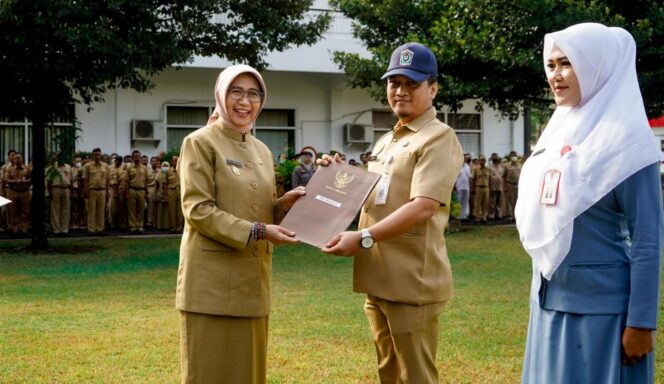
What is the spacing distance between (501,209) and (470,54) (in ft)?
28.0

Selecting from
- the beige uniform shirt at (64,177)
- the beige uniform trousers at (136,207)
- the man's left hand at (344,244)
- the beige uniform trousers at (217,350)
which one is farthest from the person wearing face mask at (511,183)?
the beige uniform trousers at (217,350)

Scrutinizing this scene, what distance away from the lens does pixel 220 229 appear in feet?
12.7

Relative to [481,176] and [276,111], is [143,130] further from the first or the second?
[481,176]

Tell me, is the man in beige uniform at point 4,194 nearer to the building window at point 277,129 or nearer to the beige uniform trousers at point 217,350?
the building window at point 277,129

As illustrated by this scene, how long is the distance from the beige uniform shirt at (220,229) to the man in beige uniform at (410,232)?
39 centimetres

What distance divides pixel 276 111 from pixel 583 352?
2129cm

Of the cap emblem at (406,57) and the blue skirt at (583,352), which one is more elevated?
the cap emblem at (406,57)

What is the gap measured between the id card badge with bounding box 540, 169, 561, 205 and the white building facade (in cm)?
1842

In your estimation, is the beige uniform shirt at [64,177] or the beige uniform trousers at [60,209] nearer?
the beige uniform shirt at [64,177]

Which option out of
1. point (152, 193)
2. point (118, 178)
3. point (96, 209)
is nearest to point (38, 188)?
point (96, 209)

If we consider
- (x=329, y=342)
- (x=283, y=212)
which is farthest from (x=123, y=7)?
(x=283, y=212)

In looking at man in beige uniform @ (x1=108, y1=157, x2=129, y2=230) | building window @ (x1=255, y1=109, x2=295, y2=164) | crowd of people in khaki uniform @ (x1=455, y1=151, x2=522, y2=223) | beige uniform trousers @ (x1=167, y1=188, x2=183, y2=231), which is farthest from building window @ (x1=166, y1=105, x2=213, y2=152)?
crowd of people in khaki uniform @ (x1=455, y1=151, x2=522, y2=223)

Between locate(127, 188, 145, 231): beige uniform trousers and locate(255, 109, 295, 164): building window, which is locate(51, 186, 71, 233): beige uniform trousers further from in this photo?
locate(255, 109, 295, 164): building window

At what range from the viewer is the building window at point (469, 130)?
86.5 feet
